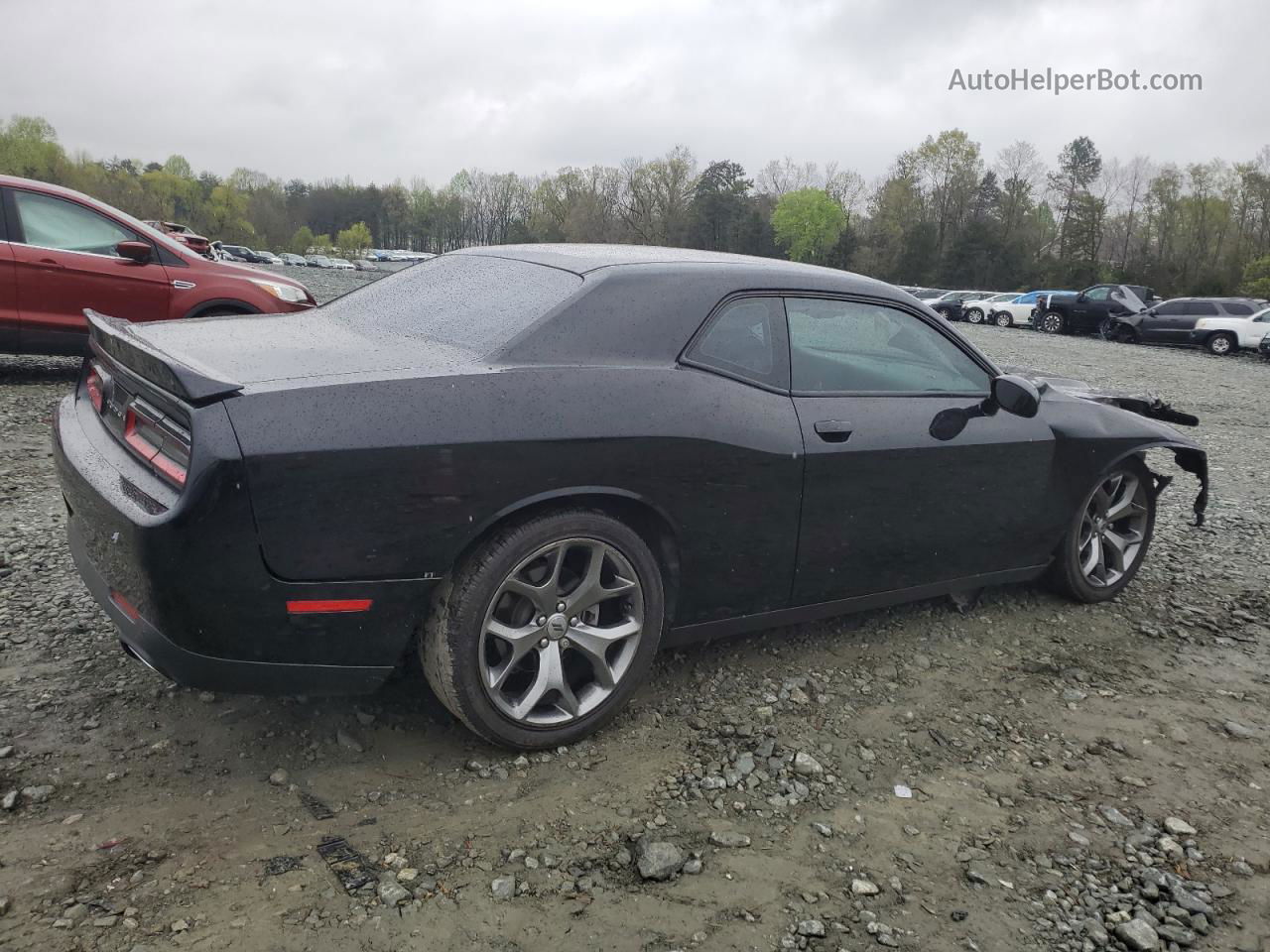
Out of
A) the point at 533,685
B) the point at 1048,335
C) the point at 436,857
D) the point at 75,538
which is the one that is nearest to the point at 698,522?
the point at 533,685

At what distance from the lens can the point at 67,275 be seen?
7262 mm

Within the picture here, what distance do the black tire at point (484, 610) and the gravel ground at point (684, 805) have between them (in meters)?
0.14

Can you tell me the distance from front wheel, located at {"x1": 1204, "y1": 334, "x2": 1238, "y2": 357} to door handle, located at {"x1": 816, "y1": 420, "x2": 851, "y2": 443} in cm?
2648

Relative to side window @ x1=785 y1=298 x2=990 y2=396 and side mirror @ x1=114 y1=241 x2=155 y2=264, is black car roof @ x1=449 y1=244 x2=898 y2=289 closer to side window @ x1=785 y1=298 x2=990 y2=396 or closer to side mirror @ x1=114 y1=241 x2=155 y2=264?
side window @ x1=785 y1=298 x2=990 y2=396

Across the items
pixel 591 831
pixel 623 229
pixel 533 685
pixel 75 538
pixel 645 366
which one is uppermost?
pixel 623 229

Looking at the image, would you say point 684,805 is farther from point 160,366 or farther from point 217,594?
point 160,366

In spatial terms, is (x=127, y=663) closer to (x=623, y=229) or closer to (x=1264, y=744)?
(x=1264, y=744)

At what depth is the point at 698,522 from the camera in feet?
9.85

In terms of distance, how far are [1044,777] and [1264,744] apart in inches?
37.4

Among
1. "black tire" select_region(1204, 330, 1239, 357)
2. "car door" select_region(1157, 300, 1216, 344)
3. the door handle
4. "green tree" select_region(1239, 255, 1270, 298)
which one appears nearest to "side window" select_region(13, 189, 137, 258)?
the door handle

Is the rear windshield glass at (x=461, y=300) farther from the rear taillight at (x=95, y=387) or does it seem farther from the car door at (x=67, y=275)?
the car door at (x=67, y=275)

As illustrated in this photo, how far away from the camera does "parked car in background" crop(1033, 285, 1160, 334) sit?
29.0 metres

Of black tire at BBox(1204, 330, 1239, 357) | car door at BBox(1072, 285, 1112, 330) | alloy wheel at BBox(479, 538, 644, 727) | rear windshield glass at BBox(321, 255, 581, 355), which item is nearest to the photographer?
alloy wheel at BBox(479, 538, 644, 727)

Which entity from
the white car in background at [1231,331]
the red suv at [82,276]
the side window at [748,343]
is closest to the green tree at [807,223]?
the white car in background at [1231,331]
